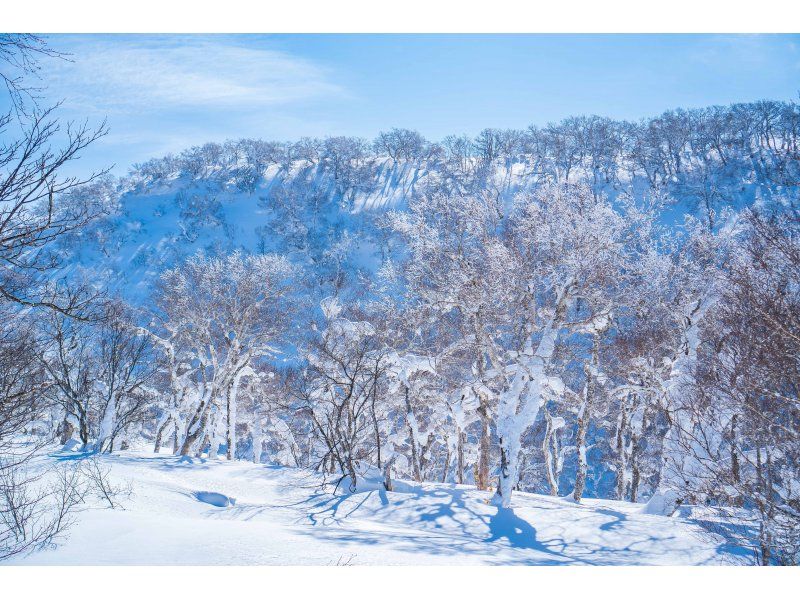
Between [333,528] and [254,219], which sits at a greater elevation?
[254,219]

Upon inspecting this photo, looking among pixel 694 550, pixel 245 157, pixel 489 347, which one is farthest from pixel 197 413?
pixel 245 157

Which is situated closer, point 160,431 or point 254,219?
point 160,431

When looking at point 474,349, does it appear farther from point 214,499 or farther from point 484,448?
point 214,499

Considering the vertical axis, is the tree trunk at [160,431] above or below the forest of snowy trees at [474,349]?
below

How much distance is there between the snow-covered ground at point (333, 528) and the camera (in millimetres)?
5926

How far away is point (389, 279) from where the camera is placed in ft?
52.9

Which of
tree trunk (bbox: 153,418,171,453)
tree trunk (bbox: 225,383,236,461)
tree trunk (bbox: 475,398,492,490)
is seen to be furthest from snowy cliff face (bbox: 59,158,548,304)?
tree trunk (bbox: 475,398,492,490)

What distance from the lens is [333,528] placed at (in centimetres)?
904

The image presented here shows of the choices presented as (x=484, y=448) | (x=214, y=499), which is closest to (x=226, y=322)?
(x=214, y=499)

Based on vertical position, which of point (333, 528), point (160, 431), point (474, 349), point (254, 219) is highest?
point (254, 219)

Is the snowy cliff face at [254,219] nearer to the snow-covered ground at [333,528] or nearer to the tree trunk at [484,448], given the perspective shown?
the tree trunk at [484,448]

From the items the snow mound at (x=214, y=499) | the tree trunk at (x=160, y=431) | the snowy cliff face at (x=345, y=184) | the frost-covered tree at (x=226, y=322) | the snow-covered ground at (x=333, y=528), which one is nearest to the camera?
the snow-covered ground at (x=333, y=528)

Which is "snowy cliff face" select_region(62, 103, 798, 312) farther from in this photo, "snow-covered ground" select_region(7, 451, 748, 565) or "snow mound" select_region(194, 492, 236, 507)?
"snow mound" select_region(194, 492, 236, 507)

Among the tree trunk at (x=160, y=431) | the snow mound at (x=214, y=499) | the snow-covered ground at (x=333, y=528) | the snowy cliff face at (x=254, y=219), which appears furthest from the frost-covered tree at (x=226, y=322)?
the snowy cliff face at (x=254, y=219)
